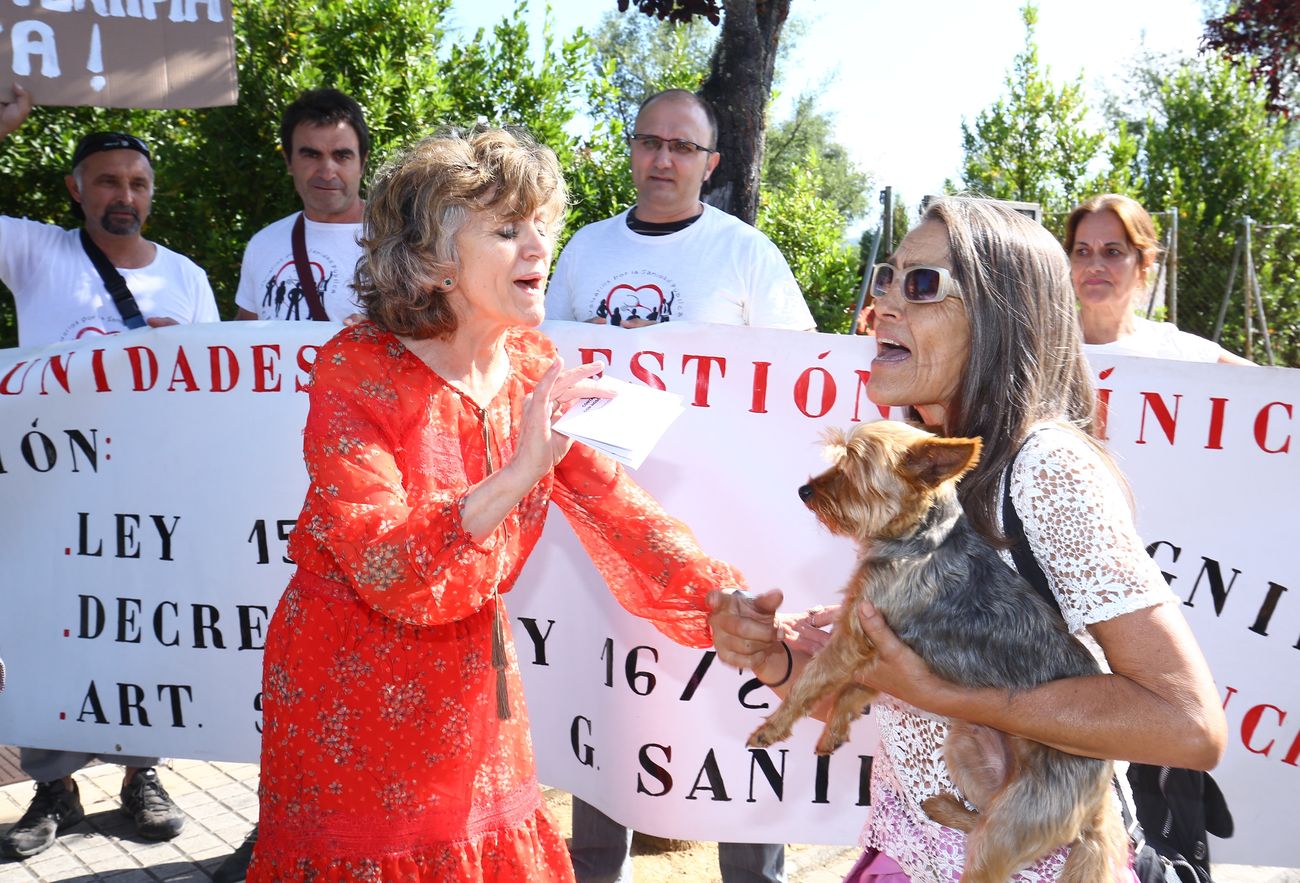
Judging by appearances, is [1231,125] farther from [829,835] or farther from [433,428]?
[433,428]

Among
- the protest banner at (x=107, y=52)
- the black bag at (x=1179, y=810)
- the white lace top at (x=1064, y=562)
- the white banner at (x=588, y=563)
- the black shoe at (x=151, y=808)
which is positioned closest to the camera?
the white lace top at (x=1064, y=562)

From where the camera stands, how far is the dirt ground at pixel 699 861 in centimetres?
453

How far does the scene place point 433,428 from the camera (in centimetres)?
224

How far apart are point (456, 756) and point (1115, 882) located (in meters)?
1.27

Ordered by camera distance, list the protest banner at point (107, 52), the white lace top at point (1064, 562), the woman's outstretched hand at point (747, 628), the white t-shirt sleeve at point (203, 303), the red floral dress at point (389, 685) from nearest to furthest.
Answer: the white lace top at point (1064, 562) → the red floral dress at point (389, 685) → the woman's outstretched hand at point (747, 628) → the protest banner at point (107, 52) → the white t-shirt sleeve at point (203, 303)

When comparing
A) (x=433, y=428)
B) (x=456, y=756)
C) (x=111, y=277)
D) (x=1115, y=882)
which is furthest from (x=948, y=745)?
(x=111, y=277)

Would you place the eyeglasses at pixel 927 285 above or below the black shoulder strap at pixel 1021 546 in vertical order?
above

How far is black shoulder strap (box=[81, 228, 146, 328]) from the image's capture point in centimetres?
472

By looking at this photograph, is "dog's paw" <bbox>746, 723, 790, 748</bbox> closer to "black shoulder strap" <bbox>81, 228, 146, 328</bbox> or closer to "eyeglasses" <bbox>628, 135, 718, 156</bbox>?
"eyeglasses" <bbox>628, 135, 718, 156</bbox>

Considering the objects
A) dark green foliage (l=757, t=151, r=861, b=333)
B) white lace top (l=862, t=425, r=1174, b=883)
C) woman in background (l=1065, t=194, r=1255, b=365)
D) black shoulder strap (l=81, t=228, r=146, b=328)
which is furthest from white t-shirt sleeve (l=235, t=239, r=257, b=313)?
dark green foliage (l=757, t=151, r=861, b=333)

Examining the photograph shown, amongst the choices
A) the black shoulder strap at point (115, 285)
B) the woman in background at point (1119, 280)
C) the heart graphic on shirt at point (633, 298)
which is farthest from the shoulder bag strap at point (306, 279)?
the woman in background at point (1119, 280)

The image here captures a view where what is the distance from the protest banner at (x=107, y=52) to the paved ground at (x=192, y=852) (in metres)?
3.11

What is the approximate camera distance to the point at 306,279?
15.4 feet

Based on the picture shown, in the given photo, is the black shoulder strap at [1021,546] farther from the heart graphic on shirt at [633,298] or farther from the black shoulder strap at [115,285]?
the black shoulder strap at [115,285]
